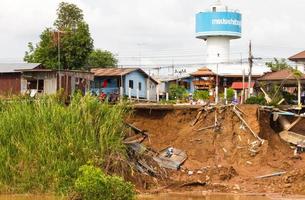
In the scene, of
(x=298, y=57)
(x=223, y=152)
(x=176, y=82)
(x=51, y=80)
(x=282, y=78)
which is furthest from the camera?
(x=176, y=82)

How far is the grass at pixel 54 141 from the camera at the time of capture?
2216cm

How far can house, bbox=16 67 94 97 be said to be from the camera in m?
41.4

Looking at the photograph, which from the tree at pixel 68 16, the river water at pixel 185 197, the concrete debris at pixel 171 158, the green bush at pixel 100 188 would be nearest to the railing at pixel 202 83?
the tree at pixel 68 16

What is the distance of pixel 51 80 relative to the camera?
41.7 meters

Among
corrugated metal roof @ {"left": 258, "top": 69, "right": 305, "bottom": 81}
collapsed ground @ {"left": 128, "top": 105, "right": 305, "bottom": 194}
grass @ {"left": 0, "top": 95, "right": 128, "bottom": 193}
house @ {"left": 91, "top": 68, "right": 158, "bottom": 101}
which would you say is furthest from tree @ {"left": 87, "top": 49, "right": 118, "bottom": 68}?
grass @ {"left": 0, "top": 95, "right": 128, "bottom": 193}

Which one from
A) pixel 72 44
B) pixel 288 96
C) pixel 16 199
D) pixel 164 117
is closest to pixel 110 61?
pixel 72 44

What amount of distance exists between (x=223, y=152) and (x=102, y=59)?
1565 inches

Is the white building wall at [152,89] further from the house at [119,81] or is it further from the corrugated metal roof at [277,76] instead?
the corrugated metal roof at [277,76]

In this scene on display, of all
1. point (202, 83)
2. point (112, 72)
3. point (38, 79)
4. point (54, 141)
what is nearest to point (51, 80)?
point (38, 79)

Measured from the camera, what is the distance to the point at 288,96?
132ft

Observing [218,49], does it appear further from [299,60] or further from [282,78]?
[282,78]

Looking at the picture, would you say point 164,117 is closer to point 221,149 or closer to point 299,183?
point 221,149

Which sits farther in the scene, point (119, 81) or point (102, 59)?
point (102, 59)

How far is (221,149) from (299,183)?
14.9 ft
